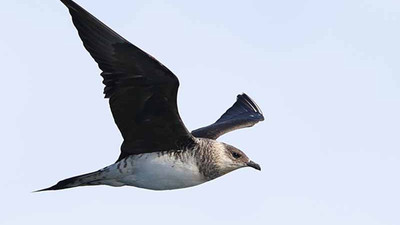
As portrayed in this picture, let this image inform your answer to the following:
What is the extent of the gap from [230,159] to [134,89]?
6.76 ft

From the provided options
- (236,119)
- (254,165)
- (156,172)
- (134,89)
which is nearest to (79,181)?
→ (156,172)

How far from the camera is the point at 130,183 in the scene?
1255 centimetres

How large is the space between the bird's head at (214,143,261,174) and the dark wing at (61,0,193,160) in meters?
0.61

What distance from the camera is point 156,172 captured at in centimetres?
1239

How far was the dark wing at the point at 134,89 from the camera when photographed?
36.8ft

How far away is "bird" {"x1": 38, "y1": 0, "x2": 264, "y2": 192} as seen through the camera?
37.0ft

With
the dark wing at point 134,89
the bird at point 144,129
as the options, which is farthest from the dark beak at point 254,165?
the dark wing at point 134,89

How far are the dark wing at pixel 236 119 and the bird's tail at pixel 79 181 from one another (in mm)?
2670

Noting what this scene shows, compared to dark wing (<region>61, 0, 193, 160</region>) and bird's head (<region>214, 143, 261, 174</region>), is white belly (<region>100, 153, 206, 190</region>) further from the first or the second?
bird's head (<region>214, 143, 261, 174</region>)

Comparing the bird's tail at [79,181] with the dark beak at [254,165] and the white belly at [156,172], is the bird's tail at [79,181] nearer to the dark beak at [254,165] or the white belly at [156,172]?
the white belly at [156,172]

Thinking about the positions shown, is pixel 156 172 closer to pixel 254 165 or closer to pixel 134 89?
pixel 134 89

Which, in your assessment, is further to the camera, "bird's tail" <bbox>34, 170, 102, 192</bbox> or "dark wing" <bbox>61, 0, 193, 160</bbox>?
"bird's tail" <bbox>34, 170, 102, 192</bbox>

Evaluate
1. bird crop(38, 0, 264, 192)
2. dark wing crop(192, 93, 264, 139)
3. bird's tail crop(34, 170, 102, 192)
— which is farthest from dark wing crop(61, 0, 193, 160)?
dark wing crop(192, 93, 264, 139)

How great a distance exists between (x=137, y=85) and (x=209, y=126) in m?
4.01
